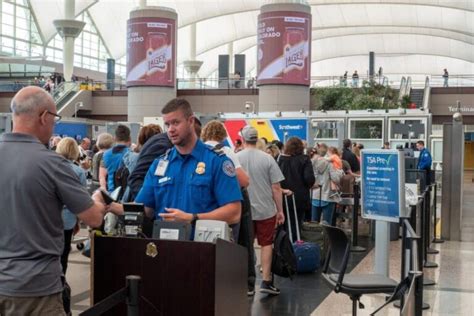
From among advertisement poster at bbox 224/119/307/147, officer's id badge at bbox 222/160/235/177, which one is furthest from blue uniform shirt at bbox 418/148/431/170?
officer's id badge at bbox 222/160/235/177

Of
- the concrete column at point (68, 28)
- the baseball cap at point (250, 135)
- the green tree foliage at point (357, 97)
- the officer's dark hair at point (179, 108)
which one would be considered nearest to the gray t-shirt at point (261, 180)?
the baseball cap at point (250, 135)

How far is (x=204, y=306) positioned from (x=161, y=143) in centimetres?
243

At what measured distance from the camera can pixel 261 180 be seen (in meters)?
7.08

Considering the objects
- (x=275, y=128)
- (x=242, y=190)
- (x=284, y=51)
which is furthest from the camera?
(x=284, y=51)

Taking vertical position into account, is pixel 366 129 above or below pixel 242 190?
above

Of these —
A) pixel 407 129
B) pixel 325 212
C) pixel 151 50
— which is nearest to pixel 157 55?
pixel 151 50

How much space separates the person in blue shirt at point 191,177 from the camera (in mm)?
3781

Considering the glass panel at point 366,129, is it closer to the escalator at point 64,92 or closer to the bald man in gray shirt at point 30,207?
the bald man in gray shirt at point 30,207

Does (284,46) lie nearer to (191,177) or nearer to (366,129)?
(366,129)

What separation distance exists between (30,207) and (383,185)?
4.80 meters

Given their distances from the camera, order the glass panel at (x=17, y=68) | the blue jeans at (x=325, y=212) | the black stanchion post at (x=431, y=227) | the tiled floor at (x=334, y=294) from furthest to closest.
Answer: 1. the glass panel at (x=17, y=68)
2. the blue jeans at (x=325, y=212)
3. the black stanchion post at (x=431, y=227)
4. the tiled floor at (x=334, y=294)

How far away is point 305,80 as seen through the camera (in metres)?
31.4

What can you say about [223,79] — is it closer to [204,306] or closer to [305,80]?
[305,80]

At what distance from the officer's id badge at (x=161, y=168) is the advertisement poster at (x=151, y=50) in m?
29.5
